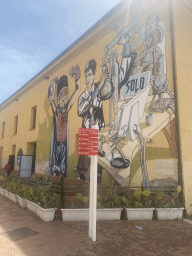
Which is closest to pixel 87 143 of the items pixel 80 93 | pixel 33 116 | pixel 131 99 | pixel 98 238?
pixel 98 238

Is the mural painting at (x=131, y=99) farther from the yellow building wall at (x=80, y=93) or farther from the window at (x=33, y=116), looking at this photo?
the window at (x=33, y=116)

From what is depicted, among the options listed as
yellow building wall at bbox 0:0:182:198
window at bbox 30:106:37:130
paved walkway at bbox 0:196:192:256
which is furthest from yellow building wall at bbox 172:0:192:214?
window at bbox 30:106:37:130

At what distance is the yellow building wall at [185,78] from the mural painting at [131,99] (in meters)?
0.39

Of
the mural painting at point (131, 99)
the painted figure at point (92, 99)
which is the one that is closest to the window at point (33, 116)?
the painted figure at point (92, 99)

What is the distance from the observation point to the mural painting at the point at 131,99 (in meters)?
8.22

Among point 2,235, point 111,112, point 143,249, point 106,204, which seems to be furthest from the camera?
point 111,112

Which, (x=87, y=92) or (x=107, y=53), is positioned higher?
(x=107, y=53)

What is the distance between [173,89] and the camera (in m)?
7.93

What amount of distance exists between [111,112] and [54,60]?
283 inches

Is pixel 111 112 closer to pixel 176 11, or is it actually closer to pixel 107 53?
pixel 107 53

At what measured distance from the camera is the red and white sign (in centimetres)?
481

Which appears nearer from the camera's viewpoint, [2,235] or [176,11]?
[2,235]

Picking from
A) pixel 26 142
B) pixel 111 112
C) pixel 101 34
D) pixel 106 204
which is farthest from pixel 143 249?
pixel 26 142

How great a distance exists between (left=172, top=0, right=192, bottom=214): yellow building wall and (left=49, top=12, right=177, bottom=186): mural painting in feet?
1.28
